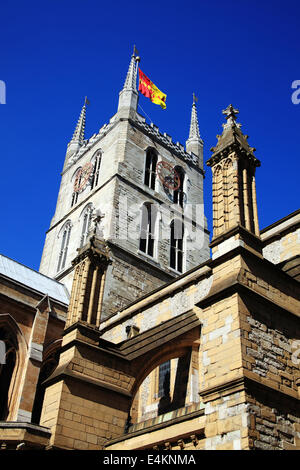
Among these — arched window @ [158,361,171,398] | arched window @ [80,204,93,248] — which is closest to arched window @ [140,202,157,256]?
arched window @ [80,204,93,248]

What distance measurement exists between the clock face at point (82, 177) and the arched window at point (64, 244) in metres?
2.55

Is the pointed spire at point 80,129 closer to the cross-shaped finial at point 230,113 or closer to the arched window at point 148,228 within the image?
the arched window at point 148,228

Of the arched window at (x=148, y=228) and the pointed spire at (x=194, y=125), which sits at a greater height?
the pointed spire at (x=194, y=125)

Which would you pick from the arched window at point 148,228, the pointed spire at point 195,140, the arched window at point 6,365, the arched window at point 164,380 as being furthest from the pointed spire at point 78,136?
the arched window at point 164,380

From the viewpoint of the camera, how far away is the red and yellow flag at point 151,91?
35969 mm

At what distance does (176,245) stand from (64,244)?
23.8 ft

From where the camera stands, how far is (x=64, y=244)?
32.4 metres

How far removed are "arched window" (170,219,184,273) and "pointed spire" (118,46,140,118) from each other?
25.9ft

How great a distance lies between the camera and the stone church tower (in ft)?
89.4

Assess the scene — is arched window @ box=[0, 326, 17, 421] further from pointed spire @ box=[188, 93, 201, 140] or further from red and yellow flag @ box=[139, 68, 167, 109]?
pointed spire @ box=[188, 93, 201, 140]

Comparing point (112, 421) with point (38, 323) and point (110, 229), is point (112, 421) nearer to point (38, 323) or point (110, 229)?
point (38, 323)

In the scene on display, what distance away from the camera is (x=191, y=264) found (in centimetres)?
3109

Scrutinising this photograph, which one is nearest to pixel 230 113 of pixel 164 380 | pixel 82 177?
pixel 164 380
